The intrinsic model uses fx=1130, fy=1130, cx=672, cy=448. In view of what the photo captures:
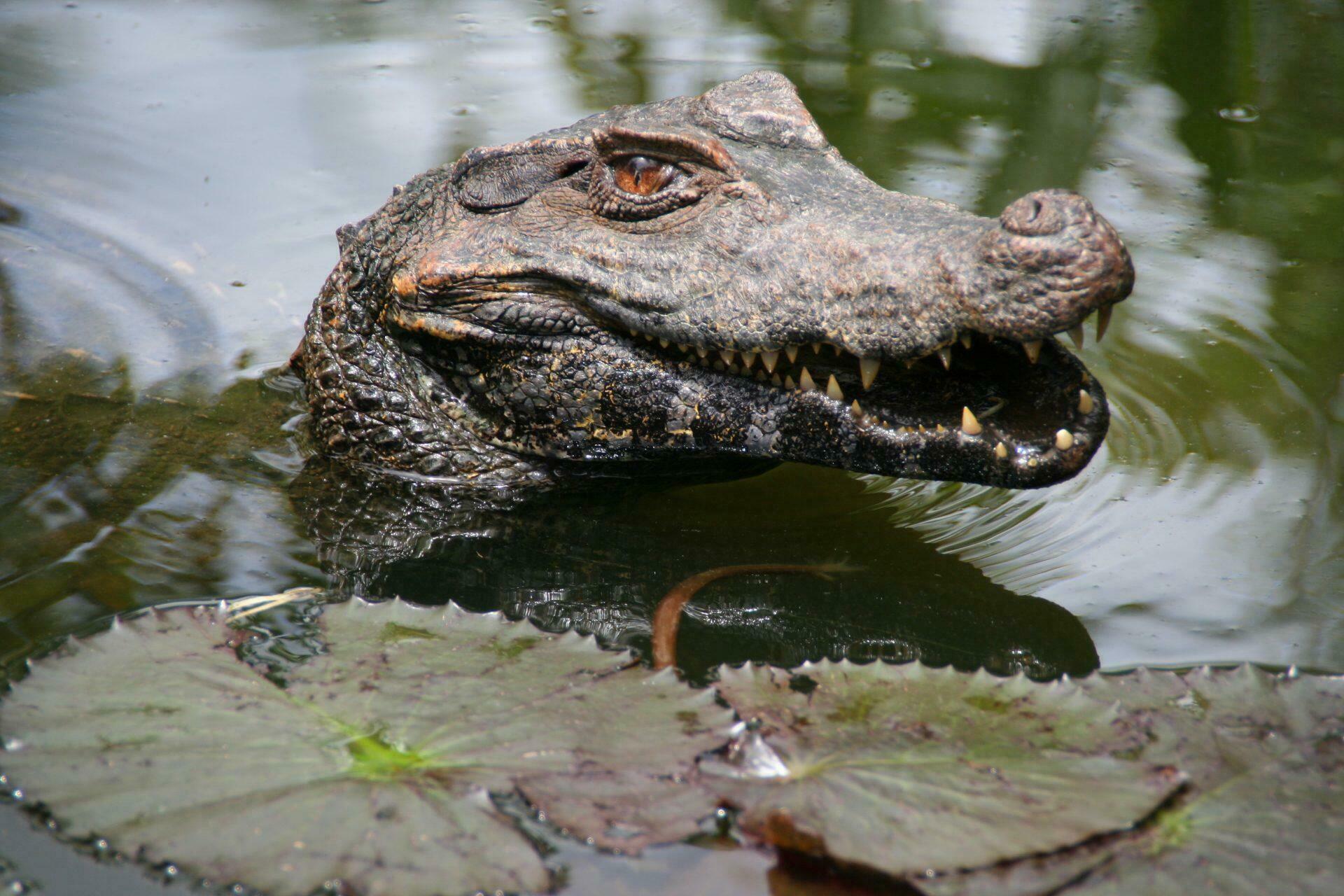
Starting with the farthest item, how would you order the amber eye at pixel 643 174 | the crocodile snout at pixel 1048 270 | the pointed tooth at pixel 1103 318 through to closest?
the amber eye at pixel 643 174 < the pointed tooth at pixel 1103 318 < the crocodile snout at pixel 1048 270

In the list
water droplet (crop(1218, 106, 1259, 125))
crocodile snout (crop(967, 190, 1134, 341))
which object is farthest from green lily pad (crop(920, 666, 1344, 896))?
water droplet (crop(1218, 106, 1259, 125))

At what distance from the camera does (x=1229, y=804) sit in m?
1.94

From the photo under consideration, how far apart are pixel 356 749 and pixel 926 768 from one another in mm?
1046

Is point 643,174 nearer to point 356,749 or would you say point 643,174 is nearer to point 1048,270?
point 1048,270

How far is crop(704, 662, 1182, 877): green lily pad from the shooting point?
188 cm

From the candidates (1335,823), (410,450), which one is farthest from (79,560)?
(1335,823)

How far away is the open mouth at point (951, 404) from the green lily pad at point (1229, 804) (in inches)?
27.3

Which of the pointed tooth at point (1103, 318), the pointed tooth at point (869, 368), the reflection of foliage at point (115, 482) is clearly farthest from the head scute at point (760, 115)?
the reflection of foliage at point (115, 482)

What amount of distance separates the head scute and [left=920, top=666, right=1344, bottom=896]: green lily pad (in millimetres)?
1889

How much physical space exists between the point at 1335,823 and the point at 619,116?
2.63 m

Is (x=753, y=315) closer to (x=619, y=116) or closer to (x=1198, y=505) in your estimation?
(x=619, y=116)

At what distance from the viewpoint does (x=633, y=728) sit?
2180 mm

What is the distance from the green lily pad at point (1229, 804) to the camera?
1.81 m

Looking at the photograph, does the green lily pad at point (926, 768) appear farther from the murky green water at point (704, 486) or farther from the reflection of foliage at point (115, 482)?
the reflection of foliage at point (115, 482)
